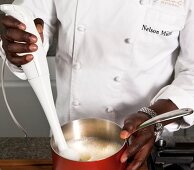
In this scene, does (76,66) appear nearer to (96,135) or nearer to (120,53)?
(120,53)

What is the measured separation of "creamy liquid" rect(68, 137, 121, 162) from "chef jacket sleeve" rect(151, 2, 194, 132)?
0.53ft

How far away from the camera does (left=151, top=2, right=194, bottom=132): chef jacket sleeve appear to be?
68 centimetres

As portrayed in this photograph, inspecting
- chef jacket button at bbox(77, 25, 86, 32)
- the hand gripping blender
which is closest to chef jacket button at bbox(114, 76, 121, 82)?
chef jacket button at bbox(77, 25, 86, 32)

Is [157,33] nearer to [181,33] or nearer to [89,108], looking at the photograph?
[181,33]

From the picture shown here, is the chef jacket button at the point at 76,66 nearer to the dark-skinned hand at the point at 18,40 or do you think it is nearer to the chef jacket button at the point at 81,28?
the chef jacket button at the point at 81,28

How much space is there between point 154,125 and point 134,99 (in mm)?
210

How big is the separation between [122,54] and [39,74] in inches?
10.6

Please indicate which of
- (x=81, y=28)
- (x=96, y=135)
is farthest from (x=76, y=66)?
(x=96, y=135)

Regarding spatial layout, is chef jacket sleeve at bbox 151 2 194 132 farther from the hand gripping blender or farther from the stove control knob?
the hand gripping blender

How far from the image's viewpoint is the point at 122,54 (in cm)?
73

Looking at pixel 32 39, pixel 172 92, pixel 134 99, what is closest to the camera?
pixel 32 39

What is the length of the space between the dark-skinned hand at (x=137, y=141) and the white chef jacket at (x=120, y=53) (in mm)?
117

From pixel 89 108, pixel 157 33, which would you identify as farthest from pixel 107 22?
pixel 89 108

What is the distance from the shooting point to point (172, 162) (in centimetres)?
58
